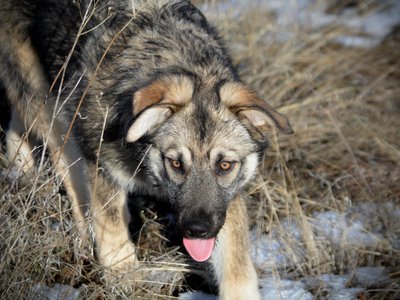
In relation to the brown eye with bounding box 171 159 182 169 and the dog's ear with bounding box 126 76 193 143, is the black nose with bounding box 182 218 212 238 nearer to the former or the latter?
the brown eye with bounding box 171 159 182 169

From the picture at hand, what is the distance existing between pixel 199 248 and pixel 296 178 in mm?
1765

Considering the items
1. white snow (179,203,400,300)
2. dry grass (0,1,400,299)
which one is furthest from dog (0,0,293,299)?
white snow (179,203,400,300)

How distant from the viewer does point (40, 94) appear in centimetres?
473

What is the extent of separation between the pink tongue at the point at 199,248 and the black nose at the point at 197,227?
8.4 inches

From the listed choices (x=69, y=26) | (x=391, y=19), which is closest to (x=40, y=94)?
(x=69, y=26)

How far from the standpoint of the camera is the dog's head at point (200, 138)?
342 cm

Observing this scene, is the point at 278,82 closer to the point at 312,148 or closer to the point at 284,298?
the point at 312,148

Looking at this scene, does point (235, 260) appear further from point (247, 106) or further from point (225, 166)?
point (247, 106)

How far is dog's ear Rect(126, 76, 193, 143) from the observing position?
3393 millimetres

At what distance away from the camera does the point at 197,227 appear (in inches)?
133

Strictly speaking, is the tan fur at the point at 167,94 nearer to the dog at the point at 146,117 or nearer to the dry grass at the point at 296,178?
the dog at the point at 146,117

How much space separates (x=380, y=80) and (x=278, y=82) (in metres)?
1.32

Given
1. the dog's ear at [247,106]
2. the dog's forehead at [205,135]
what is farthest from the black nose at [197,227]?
the dog's ear at [247,106]

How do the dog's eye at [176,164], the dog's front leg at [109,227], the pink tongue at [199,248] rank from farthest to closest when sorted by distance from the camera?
the dog's front leg at [109,227], the pink tongue at [199,248], the dog's eye at [176,164]
